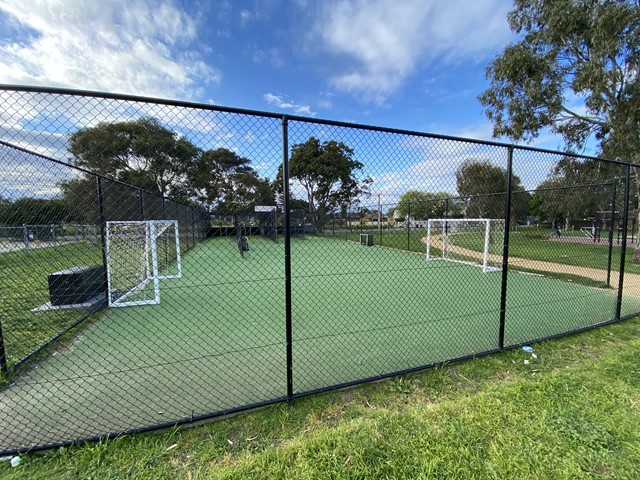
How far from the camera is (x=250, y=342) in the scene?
3.48 metres

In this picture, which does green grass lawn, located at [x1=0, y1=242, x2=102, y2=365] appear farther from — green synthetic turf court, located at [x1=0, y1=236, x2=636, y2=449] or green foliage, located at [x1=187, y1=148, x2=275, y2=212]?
green foliage, located at [x1=187, y1=148, x2=275, y2=212]

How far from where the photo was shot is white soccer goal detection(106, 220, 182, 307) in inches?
197

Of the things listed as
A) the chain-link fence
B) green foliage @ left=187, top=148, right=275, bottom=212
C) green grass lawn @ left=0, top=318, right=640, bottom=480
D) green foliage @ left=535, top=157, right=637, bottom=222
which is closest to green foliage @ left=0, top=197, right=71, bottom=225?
the chain-link fence

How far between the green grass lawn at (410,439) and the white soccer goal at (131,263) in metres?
3.57

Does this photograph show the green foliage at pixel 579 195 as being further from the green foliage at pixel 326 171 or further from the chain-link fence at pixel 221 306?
the green foliage at pixel 326 171

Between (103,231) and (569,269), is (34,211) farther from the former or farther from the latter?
(569,269)

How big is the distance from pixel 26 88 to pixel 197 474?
2.42m

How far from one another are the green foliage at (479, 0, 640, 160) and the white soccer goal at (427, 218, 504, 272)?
504cm

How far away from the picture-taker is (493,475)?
1612 millimetres

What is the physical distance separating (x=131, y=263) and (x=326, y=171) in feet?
18.3

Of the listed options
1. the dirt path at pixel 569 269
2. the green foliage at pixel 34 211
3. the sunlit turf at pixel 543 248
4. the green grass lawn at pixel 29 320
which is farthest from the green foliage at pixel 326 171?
the dirt path at pixel 569 269

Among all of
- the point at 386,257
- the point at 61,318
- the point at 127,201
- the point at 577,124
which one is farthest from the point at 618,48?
the point at 61,318

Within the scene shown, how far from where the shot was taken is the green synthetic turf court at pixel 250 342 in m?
2.30

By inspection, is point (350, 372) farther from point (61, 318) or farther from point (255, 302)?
point (61, 318)
